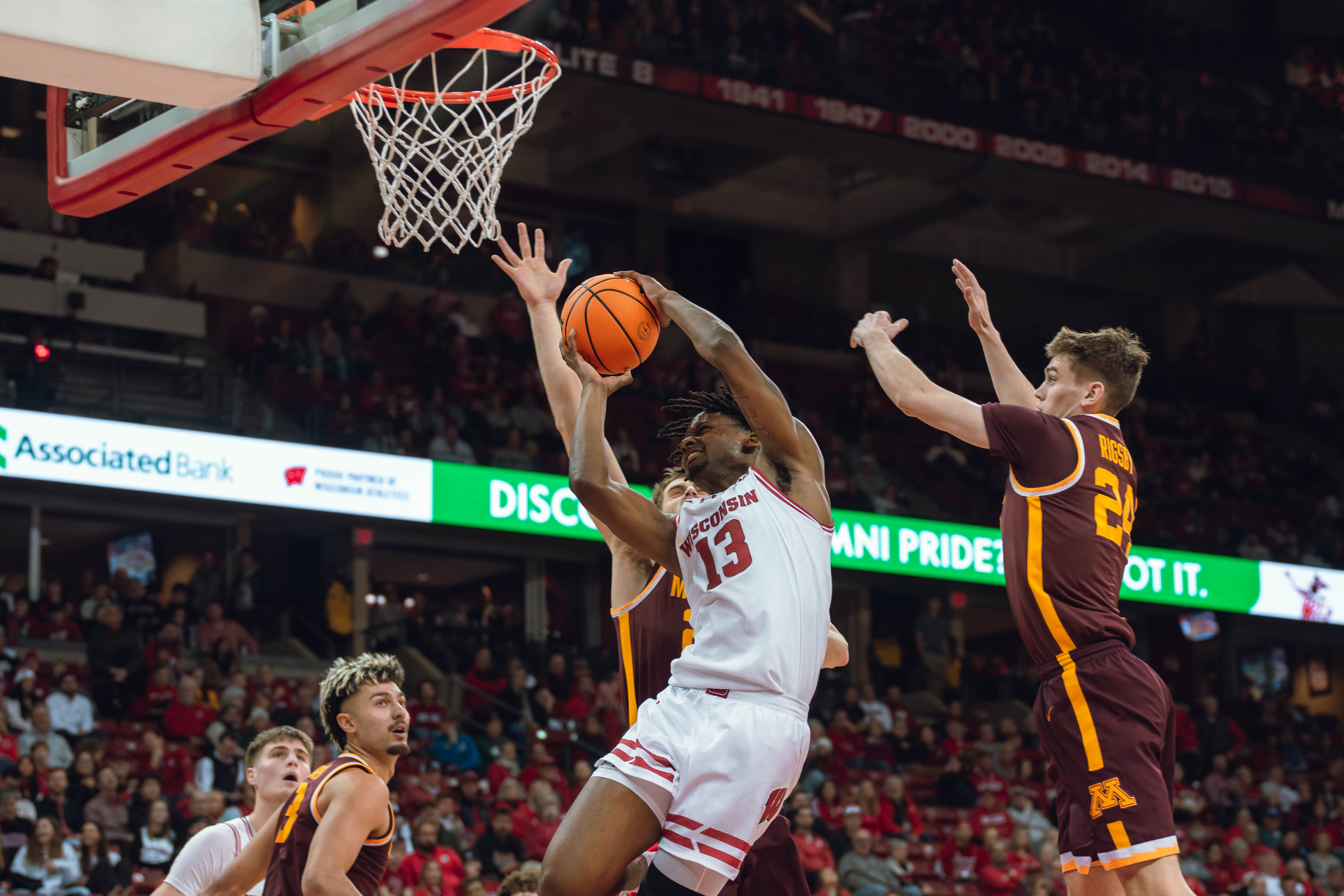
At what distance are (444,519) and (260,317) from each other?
13.3 ft

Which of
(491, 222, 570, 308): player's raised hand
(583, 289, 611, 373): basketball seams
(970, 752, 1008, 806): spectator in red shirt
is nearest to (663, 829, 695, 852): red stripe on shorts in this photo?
(583, 289, 611, 373): basketball seams

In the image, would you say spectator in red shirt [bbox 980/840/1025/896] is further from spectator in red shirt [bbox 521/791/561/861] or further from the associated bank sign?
the associated bank sign

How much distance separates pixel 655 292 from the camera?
455 centimetres

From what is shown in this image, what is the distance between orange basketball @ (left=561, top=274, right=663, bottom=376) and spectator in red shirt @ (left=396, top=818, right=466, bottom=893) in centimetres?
805

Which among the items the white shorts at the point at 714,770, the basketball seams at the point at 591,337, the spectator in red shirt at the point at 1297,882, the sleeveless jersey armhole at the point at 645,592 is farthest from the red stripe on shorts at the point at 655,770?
the spectator in red shirt at the point at 1297,882

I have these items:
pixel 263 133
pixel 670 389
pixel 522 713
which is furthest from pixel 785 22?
pixel 263 133

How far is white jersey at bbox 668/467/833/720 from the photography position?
3.92 metres

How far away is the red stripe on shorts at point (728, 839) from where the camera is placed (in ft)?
12.4

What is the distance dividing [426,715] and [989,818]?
5.70 m

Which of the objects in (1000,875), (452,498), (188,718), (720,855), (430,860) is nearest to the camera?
(720,855)

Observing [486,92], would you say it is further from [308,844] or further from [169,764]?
[169,764]

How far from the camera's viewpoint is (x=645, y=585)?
494 cm

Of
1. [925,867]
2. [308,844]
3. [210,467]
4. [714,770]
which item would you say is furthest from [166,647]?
[714,770]

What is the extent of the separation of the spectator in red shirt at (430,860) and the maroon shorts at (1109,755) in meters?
8.08
